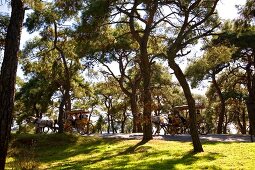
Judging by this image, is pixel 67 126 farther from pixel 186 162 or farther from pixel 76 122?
pixel 186 162

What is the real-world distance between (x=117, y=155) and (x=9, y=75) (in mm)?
6168

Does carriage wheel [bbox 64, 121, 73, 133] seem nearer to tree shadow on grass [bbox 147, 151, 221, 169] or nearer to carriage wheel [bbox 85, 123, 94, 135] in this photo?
carriage wheel [bbox 85, 123, 94, 135]

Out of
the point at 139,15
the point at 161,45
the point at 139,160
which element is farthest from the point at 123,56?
the point at 139,160

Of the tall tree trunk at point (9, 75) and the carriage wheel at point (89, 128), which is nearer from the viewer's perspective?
the tall tree trunk at point (9, 75)

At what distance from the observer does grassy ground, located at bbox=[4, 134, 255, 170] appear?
36.9 feet

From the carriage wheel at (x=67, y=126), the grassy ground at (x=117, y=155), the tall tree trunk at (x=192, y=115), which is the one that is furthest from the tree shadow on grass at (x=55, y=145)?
the tall tree trunk at (x=192, y=115)

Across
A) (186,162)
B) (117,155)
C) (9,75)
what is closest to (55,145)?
(117,155)

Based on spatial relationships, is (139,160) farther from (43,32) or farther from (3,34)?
(43,32)

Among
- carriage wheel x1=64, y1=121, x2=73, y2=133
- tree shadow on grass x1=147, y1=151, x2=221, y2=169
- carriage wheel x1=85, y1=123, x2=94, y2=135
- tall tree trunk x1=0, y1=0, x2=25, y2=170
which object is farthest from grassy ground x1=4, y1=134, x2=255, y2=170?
carriage wheel x1=85, y1=123, x2=94, y2=135

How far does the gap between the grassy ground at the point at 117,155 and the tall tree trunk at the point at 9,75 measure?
212 centimetres

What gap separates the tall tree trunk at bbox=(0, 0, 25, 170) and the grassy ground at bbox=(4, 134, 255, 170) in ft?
6.97

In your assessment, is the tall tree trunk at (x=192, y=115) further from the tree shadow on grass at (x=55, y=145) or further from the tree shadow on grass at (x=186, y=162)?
the tree shadow on grass at (x=55, y=145)

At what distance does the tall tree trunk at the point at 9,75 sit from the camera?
954 centimetres

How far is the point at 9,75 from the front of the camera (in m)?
9.86
